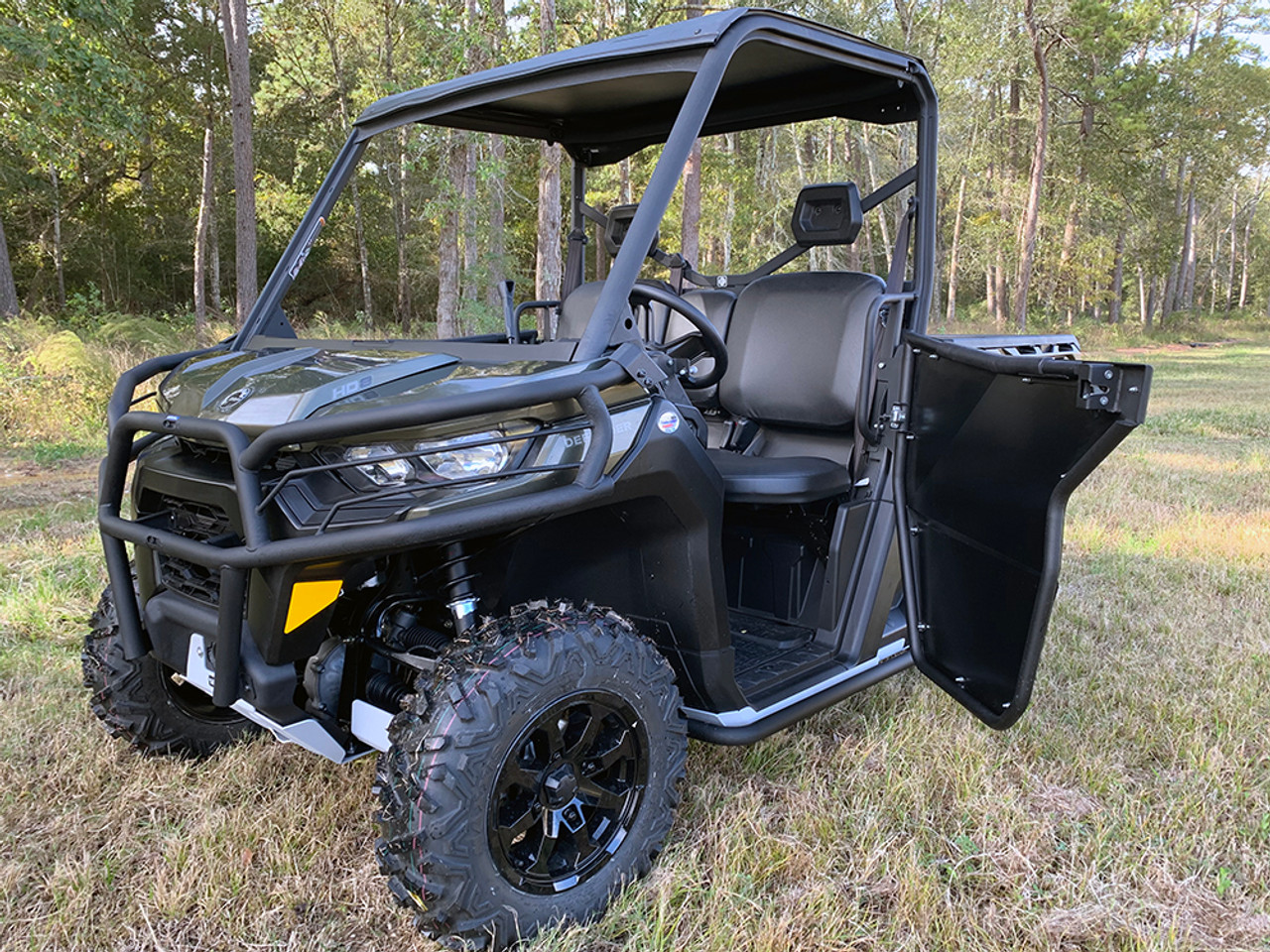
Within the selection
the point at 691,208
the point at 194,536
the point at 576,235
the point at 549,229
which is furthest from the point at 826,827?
the point at 691,208

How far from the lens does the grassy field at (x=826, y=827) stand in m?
2.09

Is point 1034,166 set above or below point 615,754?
above

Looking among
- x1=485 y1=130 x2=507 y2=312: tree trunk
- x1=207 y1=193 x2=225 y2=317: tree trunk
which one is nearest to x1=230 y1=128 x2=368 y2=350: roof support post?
x1=485 y1=130 x2=507 y2=312: tree trunk

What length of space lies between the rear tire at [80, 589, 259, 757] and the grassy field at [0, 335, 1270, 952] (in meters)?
0.09

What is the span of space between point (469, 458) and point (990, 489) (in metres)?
1.30

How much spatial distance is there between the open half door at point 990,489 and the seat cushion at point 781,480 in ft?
0.96

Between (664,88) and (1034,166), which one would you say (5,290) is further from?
(1034,166)

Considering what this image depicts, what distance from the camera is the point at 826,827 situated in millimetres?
2465

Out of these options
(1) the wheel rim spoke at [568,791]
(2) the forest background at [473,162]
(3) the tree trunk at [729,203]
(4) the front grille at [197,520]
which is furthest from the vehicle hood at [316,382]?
(3) the tree trunk at [729,203]

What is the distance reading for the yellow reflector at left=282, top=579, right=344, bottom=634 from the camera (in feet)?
6.27

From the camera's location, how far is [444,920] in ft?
6.10

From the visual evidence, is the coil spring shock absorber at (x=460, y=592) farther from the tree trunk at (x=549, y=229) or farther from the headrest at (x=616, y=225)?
the tree trunk at (x=549, y=229)

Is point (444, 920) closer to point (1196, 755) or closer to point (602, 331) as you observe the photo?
point (602, 331)

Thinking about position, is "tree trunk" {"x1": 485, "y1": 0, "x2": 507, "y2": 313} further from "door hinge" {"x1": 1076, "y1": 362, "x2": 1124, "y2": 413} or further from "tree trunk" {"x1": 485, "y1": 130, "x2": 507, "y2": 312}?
"door hinge" {"x1": 1076, "y1": 362, "x2": 1124, "y2": 413}
